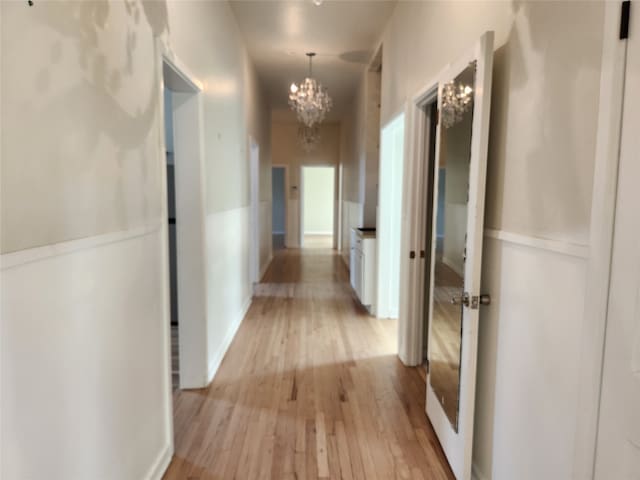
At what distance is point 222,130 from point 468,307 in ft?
8.39

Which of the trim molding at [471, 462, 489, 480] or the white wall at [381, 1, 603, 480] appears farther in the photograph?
the trim molding at [471, 462, 489, 480]

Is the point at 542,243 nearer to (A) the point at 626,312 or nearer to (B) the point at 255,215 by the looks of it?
(A) the point at 626,312

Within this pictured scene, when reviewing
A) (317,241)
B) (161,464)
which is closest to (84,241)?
(161,464)

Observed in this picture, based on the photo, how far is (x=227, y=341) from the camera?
3.62 m

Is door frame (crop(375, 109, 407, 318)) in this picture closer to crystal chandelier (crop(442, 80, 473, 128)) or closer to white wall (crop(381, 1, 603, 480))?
crystal chandelier (crop(442, 80, 473, 128))

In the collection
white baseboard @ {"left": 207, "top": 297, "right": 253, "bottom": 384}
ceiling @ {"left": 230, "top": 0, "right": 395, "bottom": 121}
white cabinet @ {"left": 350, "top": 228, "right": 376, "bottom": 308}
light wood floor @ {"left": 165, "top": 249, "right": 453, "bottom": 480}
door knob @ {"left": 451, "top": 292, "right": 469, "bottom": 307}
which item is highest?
ceiling @ {"left": 230, "top": 0, "right": 395, "bottom": 121}

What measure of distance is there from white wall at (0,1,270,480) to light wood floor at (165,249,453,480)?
1.28ft

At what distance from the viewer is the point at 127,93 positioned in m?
1.62

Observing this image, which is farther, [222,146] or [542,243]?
[222,146]

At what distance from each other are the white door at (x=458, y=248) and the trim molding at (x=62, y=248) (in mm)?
1428

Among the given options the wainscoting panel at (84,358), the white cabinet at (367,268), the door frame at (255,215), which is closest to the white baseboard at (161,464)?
the wainscoting panel at (84,358)

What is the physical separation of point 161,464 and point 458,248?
185 cm

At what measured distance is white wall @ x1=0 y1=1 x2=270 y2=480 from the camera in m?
1.01

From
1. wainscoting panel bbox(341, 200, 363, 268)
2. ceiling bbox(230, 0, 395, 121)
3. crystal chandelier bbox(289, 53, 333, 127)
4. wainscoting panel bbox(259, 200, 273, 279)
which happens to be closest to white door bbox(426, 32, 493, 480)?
ceiling bbox(230, 0, 395, 121)
